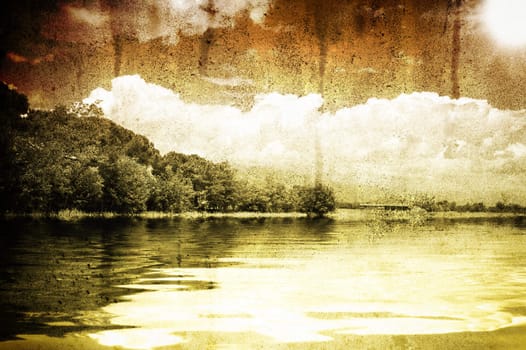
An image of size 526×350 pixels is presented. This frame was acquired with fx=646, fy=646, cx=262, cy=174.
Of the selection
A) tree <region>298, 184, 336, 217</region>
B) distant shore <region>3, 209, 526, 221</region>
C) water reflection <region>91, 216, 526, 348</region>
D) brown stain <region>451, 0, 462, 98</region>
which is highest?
brown stain <region>451, 0, 462, 98</region>

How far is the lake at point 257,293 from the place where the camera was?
13.9ft

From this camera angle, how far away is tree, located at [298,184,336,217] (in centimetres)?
1008

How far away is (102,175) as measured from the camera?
12844mm

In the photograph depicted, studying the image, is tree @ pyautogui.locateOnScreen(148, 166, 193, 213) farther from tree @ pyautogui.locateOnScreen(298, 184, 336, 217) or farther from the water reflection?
the water reflection

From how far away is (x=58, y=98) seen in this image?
368 inches

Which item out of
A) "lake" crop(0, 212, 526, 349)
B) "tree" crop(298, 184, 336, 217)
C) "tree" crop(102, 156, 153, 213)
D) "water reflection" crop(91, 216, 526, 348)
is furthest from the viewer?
"tree" crop(102, 156, 153, 213)

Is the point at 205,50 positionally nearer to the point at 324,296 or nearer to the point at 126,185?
the point at 126,185

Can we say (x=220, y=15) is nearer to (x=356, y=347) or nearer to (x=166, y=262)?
(x=166, y=262)

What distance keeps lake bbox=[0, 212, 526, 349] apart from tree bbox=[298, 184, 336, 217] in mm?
839

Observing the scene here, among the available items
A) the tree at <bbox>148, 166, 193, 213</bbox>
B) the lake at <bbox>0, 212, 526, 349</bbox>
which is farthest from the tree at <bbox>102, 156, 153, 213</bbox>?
the lake at <bbox>0, 212, 526, 349</bbox>

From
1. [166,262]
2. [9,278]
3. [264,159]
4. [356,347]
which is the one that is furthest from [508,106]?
[9,278]

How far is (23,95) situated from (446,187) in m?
6.52

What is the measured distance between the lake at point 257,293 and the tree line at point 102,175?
145 centimetres

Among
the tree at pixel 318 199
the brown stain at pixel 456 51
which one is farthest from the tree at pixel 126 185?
the brown stain at pixel 456 51
